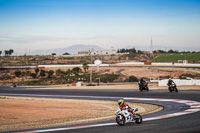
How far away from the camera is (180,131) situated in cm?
1227

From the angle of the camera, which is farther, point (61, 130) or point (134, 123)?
point (134, 123)

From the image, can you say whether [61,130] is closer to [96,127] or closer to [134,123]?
[96,127]

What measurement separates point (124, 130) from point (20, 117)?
9.15m

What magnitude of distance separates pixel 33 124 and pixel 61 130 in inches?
126

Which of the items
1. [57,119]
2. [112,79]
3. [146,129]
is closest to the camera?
[146,129]

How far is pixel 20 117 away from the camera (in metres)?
19.5

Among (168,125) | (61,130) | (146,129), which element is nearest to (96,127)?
(61,130)

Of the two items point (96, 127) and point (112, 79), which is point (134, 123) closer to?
point (96, 127)

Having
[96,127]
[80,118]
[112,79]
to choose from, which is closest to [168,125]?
[96,127]

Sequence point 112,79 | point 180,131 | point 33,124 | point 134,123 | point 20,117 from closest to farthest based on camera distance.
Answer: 1. point 180,131
2. point 134,123
3. point 33,124
4. point 20,117
5. point 112,79

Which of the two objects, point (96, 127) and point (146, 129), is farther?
point (96, 127)

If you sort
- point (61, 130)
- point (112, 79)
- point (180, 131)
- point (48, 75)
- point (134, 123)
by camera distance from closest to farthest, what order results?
point (180, 131) → point (61, 130) → point (134, 123) → point (112, 79) → point (48, 75)

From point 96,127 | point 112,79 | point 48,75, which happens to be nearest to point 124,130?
point 96,127

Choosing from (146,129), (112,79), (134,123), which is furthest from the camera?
(112,79)
